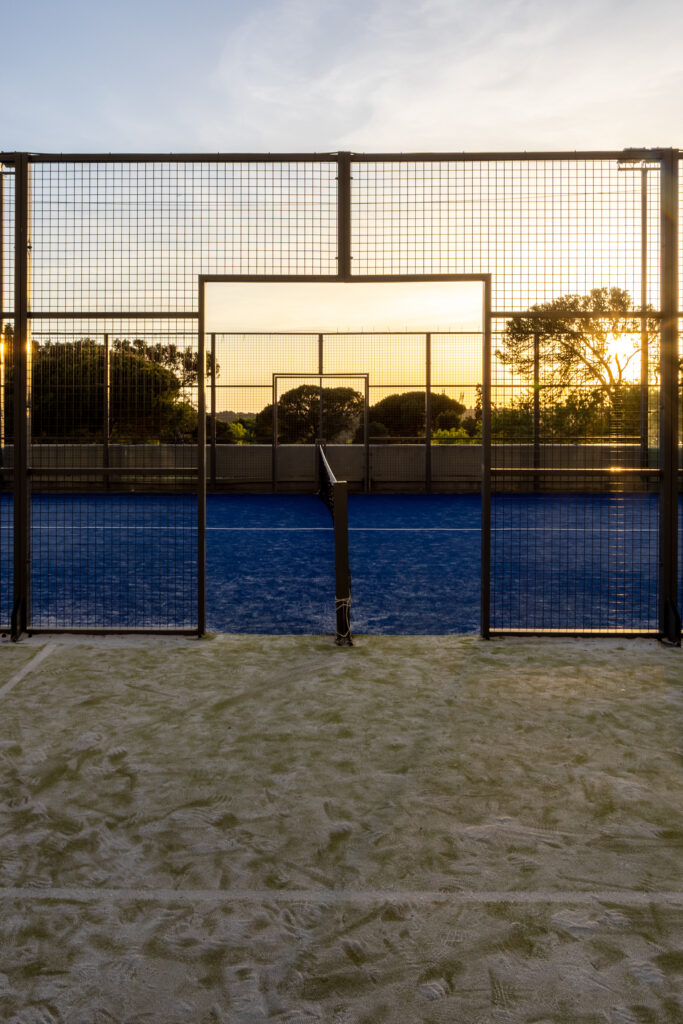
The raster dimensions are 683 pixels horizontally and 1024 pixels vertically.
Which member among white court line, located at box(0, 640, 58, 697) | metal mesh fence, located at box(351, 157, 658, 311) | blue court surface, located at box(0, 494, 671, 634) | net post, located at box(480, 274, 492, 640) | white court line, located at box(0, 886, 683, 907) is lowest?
white court line, located at box(0, 886, 683, 907)

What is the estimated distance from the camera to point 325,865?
2.71 m

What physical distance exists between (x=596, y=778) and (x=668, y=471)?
10.1 ft

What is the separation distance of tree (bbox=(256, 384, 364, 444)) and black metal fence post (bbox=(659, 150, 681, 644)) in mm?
15161

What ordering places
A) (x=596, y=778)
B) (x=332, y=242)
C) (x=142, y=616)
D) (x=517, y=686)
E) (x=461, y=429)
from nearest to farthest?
(x=596, y=778)
(x=517, y=686)
(x=332, y=242)
(x=142, y=616)
(x=461, y=429)

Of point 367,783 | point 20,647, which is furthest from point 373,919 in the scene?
point 20,647

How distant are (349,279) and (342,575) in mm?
2202

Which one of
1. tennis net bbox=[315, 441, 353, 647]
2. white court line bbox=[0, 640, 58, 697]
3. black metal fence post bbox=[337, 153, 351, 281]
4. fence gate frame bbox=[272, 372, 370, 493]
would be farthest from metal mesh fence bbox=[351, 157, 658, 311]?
fence gate frame bbox=[272, 372, 370, 493]

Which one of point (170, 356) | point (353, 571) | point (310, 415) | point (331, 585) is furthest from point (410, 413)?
point (170, 356)

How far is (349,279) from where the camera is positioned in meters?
5.60

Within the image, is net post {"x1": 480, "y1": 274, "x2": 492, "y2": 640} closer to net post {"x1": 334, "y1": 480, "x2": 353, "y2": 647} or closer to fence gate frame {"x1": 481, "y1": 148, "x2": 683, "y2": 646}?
fence gate frame {"x1": 481, "y1": 148, "x2": 683, "y2": 646}

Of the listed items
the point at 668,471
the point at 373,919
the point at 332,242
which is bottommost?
the point at 373,919

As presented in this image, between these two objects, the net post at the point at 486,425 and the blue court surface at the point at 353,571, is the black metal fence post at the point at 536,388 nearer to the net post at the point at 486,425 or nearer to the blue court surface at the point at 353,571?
the net post at the point at 486,425

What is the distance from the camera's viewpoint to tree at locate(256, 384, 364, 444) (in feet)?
68.6

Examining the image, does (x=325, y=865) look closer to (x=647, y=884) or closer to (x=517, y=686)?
(x=647, y=884)
